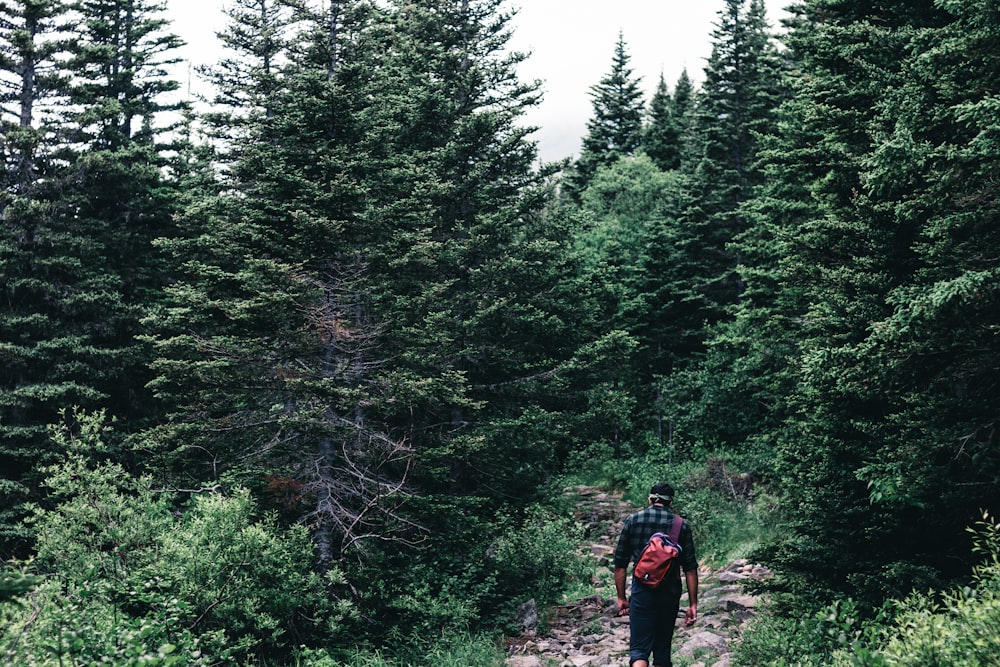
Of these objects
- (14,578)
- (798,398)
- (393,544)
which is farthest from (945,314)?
(393,544)

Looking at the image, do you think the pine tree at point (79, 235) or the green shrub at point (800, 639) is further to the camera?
the pine tree at point (79, 235)

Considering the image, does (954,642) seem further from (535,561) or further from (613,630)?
(535,561)

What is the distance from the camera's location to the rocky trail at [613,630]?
35.6 ft

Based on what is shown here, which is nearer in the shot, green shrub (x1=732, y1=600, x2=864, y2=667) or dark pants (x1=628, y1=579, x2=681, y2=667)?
green shrub (x1=732, y1=600, x2=864, y2=667)

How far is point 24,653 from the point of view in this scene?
6820 millimetres

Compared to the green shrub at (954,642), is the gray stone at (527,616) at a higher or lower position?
lower

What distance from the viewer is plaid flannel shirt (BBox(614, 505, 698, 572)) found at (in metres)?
7.77

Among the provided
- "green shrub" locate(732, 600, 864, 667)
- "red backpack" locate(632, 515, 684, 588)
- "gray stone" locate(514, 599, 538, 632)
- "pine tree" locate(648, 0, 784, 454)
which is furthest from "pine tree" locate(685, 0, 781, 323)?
"red backpack" locate(632, 515, 684, 588)

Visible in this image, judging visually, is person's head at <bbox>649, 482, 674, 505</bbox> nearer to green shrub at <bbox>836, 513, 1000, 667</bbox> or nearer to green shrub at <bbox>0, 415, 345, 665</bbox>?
green shrub at <bbox>836, 513, 1000, 667</bbox>

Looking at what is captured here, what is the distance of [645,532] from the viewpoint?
7871 mm

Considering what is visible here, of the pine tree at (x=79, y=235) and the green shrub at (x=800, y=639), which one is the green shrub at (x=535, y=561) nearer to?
the green shrub at (x=800, y=639)

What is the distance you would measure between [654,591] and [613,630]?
6.64 m

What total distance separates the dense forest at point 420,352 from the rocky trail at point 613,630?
0.82m

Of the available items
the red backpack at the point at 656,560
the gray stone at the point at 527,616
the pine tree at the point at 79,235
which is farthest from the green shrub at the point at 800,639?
the pine tree at the point at 79,235
